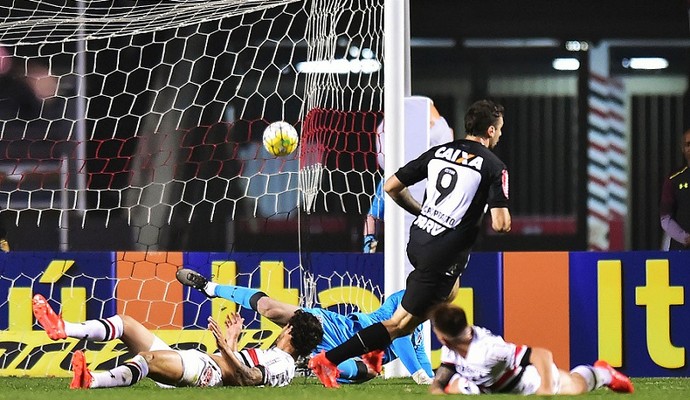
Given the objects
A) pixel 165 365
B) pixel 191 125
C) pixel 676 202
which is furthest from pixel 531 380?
pixel 191 125

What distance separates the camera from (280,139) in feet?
26.2

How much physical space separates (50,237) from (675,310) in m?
4.05

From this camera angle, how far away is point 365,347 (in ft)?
20.2

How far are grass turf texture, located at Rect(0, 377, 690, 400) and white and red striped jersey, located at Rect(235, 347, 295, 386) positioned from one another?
2.7 inches

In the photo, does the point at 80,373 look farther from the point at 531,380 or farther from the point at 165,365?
the point at 531,380

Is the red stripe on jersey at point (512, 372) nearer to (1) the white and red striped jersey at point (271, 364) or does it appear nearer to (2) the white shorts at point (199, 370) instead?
(1) the white and red striped jersey at point (271, 364)

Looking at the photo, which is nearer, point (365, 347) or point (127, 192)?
point (365, 347)

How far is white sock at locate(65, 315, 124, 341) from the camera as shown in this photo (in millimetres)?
6516

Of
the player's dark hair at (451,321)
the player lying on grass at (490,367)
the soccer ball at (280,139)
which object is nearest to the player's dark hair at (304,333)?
the player lying on grass at (490,367)

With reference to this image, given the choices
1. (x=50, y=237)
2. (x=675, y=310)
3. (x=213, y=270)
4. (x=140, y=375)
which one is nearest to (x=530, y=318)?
(x=675, y=310)

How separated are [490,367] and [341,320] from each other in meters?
1.55

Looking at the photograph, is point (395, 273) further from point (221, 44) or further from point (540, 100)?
point (540, 100)

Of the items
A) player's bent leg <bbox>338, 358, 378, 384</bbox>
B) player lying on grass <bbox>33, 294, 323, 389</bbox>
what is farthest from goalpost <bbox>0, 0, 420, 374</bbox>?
player lying on grass <bbox>33, 294, 323, 389</bbox>

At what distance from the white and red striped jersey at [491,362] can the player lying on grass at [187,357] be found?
1.10 meters
